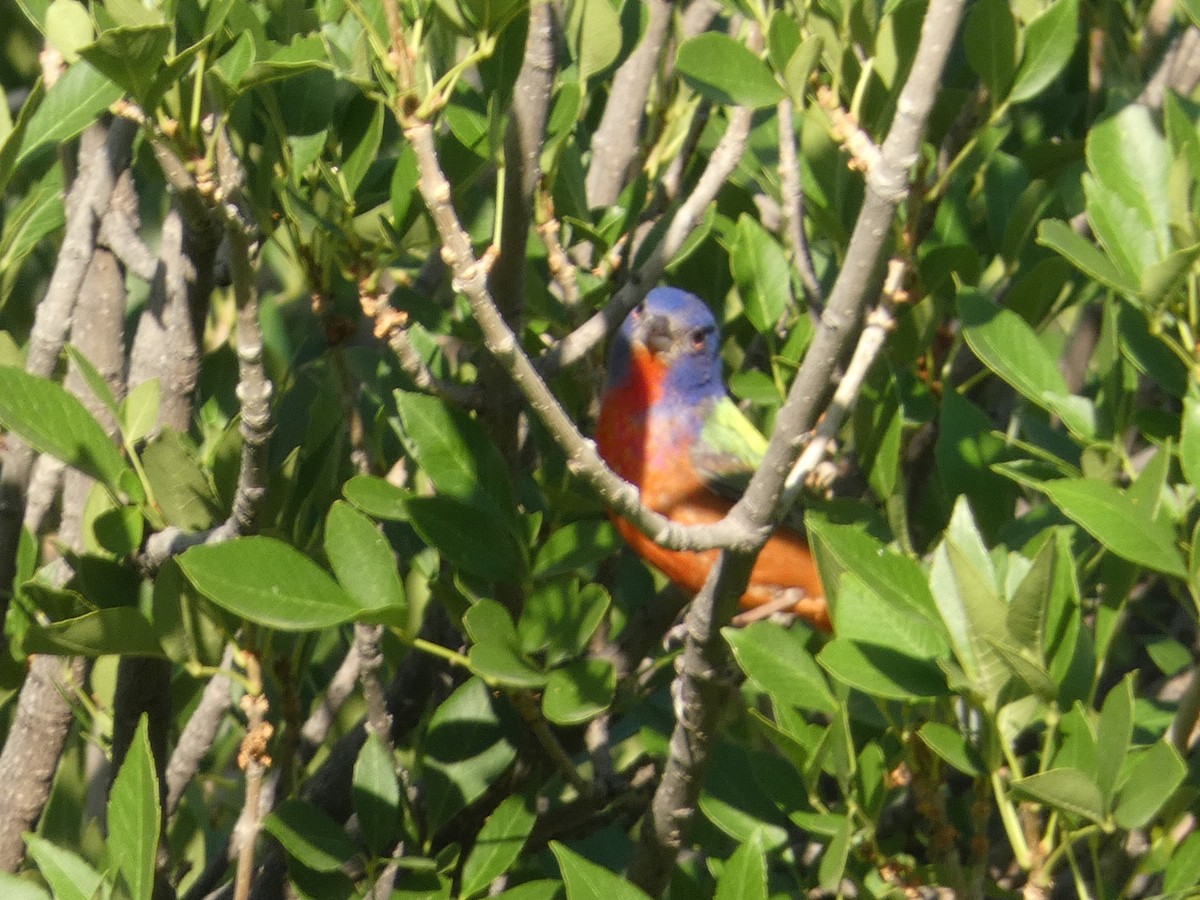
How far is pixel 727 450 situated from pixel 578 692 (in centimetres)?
217

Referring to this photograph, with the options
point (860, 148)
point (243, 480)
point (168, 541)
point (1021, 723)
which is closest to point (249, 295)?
point (243, 480)

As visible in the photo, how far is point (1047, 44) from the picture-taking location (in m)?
2.92

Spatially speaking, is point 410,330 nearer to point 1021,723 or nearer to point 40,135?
point 40,135

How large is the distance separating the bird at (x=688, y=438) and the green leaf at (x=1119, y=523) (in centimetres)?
208

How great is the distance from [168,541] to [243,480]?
28cm

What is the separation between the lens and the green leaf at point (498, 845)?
102 inches

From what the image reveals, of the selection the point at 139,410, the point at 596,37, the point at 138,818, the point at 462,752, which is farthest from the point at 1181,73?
the point at 138,818

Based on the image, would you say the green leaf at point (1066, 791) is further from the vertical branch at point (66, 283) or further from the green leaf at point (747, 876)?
the vertical branch at point (66, 283)

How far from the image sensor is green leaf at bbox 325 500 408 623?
229 cm

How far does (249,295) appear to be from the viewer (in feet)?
7.00

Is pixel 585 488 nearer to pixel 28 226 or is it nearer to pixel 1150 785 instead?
pixel 28 226

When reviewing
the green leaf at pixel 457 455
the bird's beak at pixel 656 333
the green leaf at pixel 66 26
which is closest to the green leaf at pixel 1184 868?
the green leaf at pixel 457 455

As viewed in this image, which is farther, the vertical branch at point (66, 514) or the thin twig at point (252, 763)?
the vertical branch at point (66, 514)

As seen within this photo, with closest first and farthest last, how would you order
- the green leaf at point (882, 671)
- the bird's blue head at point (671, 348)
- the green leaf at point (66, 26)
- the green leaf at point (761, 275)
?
1. the green leaf at point (882, 671)
2. the green leaf at point (66, 26)
3. the green leaf at point (761, 275)
4. the bird's blue head at point (671, 348)
